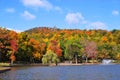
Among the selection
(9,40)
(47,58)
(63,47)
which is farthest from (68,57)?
(9,40)

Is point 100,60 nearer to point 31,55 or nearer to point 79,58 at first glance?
point 79,58

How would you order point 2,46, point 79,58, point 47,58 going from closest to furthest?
point 2,46 → point 47,58 → point 79,58

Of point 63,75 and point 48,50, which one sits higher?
point 48,50

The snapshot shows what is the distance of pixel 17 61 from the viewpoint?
11231 cm

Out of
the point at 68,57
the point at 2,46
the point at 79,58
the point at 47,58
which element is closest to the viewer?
the point at 2,46

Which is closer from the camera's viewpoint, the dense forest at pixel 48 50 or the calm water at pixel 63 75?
the calm water at pixel 63 75

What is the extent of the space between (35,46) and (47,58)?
1155 cm

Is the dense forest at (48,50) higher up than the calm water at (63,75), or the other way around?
the dense forest at (48,50)

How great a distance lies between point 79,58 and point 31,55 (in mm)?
30469

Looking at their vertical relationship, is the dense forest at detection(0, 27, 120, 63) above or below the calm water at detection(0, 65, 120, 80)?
above

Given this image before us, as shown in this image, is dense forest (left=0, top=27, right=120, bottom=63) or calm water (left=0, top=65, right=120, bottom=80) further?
dense forest (left=0, top=27, right=120, bottom=63)

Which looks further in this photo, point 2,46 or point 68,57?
point 68,57

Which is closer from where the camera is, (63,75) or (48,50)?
(63,75)

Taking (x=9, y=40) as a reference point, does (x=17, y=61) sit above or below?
below
